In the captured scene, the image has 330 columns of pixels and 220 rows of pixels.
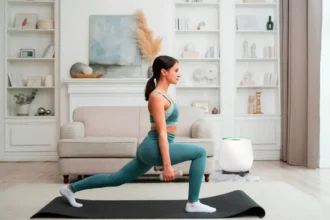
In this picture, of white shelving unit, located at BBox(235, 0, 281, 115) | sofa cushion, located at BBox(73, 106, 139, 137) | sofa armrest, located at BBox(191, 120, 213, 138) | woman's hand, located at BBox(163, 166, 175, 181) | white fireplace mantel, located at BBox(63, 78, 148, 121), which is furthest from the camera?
white shelving unit, located at BBox(235, 0, 281, 115)

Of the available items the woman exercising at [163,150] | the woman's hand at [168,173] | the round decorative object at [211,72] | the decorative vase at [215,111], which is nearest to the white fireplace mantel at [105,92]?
the round decorative object at [211,72]

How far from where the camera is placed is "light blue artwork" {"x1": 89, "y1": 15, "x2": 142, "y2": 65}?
6910 mm

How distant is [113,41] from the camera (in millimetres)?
6930

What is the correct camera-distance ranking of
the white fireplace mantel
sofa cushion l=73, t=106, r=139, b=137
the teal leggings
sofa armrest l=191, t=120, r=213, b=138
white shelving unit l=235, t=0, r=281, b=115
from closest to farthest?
1. the teal leggings
2. sofa armrest l=191, t=120, r=213, b=138
3. sofa cushion l=73, t=106, r=139, b=137
4. the white fireplace mantel
5. white shelving unit l=235, t=0, r=281, b=115

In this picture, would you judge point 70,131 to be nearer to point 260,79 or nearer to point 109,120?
point 109,120

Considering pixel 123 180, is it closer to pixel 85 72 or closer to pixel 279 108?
pixel 85 72

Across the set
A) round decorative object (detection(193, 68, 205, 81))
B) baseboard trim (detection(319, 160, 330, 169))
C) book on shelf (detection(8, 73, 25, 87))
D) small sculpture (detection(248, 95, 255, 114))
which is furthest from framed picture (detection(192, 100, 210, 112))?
book on shelf (detection(8, 73, 25, 87))

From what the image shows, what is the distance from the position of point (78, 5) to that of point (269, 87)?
307cm

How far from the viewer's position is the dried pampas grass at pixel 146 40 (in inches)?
267

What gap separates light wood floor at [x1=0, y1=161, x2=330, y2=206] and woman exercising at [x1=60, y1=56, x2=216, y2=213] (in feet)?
4.14

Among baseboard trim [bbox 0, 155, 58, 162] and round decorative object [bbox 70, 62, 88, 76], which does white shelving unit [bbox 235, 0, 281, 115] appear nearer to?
round decorative object [bbox 70, 62, 88, 76]

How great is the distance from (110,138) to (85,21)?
104 inches

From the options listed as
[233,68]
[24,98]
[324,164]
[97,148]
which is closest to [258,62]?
[233,68]

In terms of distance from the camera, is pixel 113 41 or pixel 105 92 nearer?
pixel 105 92
